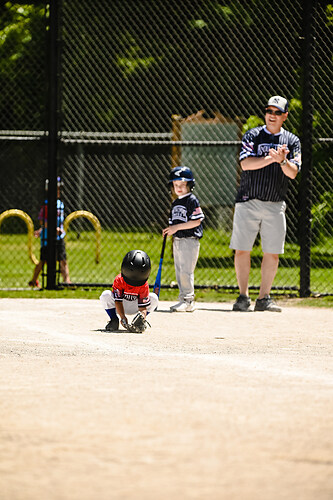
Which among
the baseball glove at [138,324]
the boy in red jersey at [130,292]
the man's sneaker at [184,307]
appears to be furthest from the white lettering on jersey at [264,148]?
the baseball glove at [138,324]

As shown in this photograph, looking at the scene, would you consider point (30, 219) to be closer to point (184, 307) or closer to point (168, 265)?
point (168, 265)

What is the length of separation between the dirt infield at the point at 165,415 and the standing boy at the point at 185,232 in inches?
59.6

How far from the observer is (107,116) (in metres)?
23.9

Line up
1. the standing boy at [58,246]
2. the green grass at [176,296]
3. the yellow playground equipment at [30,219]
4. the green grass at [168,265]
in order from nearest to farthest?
the green grass at [176,296]
the standing boy at [58,246]
the green grass at [168,265]
the yellow playground equipment at [30,219]

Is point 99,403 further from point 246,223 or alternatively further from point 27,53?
point 27,53

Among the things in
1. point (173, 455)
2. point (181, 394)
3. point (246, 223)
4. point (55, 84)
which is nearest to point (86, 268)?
point (55, 84)

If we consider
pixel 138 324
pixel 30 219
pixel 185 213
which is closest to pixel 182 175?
pixel 185 213

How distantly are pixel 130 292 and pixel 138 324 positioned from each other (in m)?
0.26

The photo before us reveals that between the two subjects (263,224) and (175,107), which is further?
(175,107)

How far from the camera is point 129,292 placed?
754cm

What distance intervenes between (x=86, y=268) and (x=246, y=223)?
17.1ft

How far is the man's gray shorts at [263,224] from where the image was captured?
930 cm

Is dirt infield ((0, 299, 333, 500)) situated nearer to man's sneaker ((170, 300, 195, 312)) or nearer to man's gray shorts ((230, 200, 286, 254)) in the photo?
man's sneaker ((170, 300, 195, 312))

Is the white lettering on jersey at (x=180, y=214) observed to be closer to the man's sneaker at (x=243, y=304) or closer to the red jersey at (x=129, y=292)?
the man's sneaker at (x=243, y=304)
